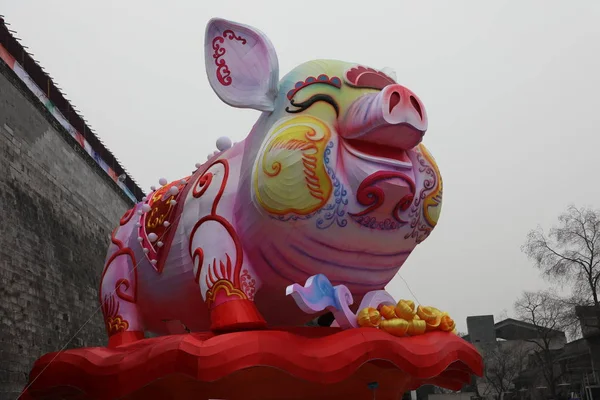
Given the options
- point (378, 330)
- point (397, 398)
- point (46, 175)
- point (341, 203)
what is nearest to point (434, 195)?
point (341, 203)

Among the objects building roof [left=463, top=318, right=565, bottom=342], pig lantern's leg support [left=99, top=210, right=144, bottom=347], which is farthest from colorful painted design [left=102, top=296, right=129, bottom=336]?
building roof [left=463, top=318, right=565, bottom=342]

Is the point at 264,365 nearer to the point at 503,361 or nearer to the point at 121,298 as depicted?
the point at 121,298

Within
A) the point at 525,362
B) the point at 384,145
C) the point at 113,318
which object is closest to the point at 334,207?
the point at 384,145

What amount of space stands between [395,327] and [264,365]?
1.19 meters

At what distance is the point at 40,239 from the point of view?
10.9 meters

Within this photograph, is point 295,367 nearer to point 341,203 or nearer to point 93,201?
point 341,203

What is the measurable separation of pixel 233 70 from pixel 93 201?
9.81m

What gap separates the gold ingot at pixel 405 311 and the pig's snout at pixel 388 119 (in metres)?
1.44

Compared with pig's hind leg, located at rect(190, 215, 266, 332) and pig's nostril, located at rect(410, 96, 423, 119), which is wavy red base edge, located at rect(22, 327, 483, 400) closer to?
pig's hind leg, located at rect(190, 215, 266, 332)

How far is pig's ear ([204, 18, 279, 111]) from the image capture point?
6020mm

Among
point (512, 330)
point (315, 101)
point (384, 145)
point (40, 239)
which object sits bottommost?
point (384, 145)

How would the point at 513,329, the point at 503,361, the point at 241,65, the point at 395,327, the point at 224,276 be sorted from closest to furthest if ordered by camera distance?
the point at 395,327 < the point at 224,276 < the point at 241,65 < the point at 503,361 < the point at 513,329

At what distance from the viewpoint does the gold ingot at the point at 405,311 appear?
17.7 ft

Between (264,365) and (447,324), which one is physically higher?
(447,324)
